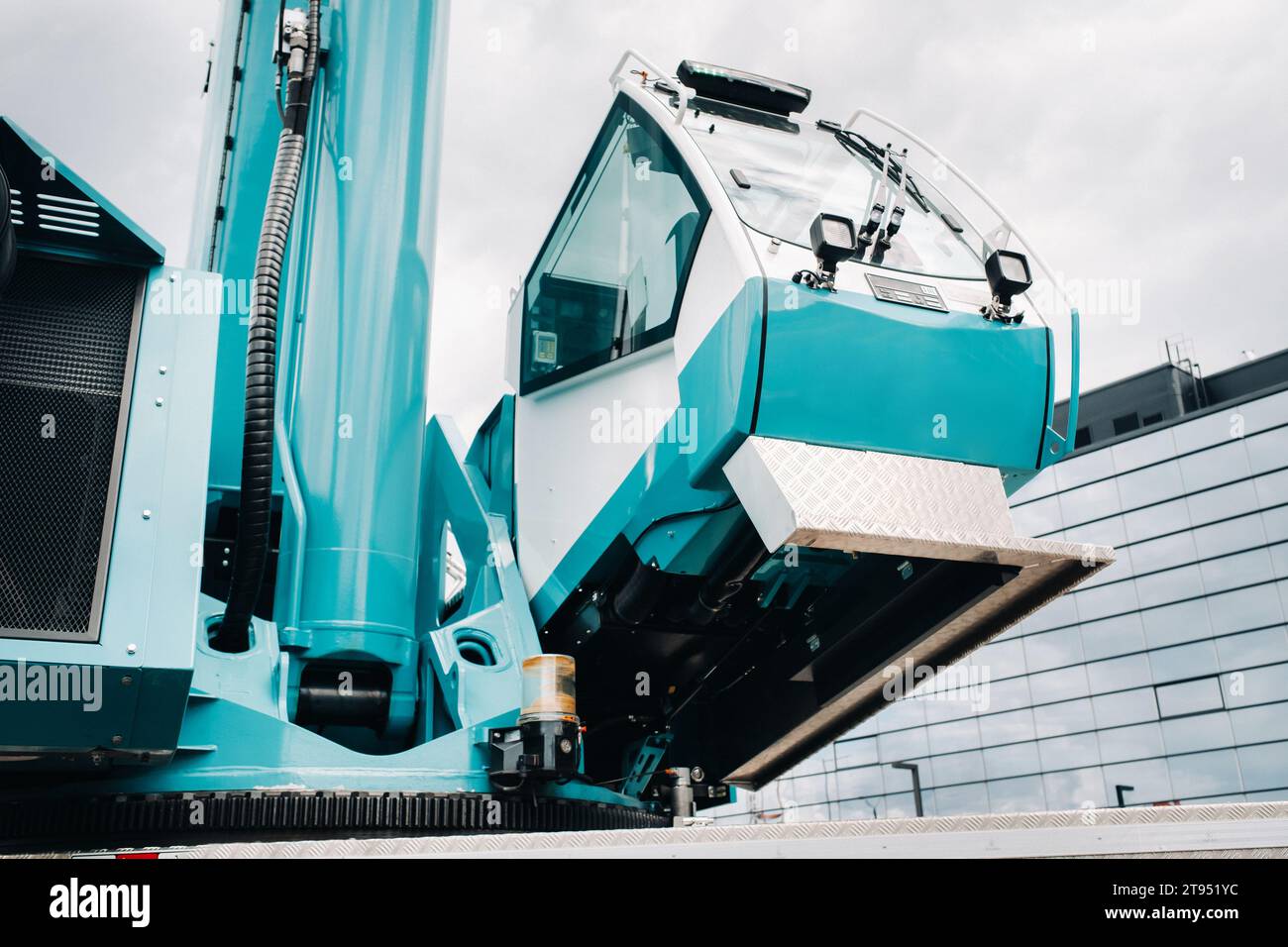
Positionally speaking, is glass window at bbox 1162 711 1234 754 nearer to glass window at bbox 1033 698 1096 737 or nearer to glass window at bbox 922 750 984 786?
glass window at bbox 1033 698 1096 737

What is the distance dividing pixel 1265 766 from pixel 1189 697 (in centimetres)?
200

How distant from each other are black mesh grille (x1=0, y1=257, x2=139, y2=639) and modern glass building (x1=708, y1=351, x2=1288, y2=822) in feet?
70.9

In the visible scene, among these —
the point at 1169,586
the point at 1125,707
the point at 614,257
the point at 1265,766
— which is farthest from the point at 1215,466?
the point at 614,257

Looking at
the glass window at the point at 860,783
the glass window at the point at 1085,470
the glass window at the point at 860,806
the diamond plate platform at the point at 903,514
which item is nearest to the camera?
the diamond plate platform at the point at 903,514

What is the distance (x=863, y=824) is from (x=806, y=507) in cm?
201

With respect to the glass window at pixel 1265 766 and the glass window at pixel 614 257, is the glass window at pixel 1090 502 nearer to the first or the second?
the glass window at pixel 1265 766

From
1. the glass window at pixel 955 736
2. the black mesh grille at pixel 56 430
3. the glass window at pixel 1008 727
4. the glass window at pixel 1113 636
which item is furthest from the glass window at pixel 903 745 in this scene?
the black mesh grille at pixel 56 430

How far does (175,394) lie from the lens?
10.5ft

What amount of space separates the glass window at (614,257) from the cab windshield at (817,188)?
0.21 m

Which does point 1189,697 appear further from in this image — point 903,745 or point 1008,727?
point 903,745

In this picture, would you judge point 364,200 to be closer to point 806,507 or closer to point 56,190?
point 56,190

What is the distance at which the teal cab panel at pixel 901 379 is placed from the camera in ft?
12.6

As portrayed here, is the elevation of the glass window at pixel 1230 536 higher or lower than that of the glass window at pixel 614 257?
higher
